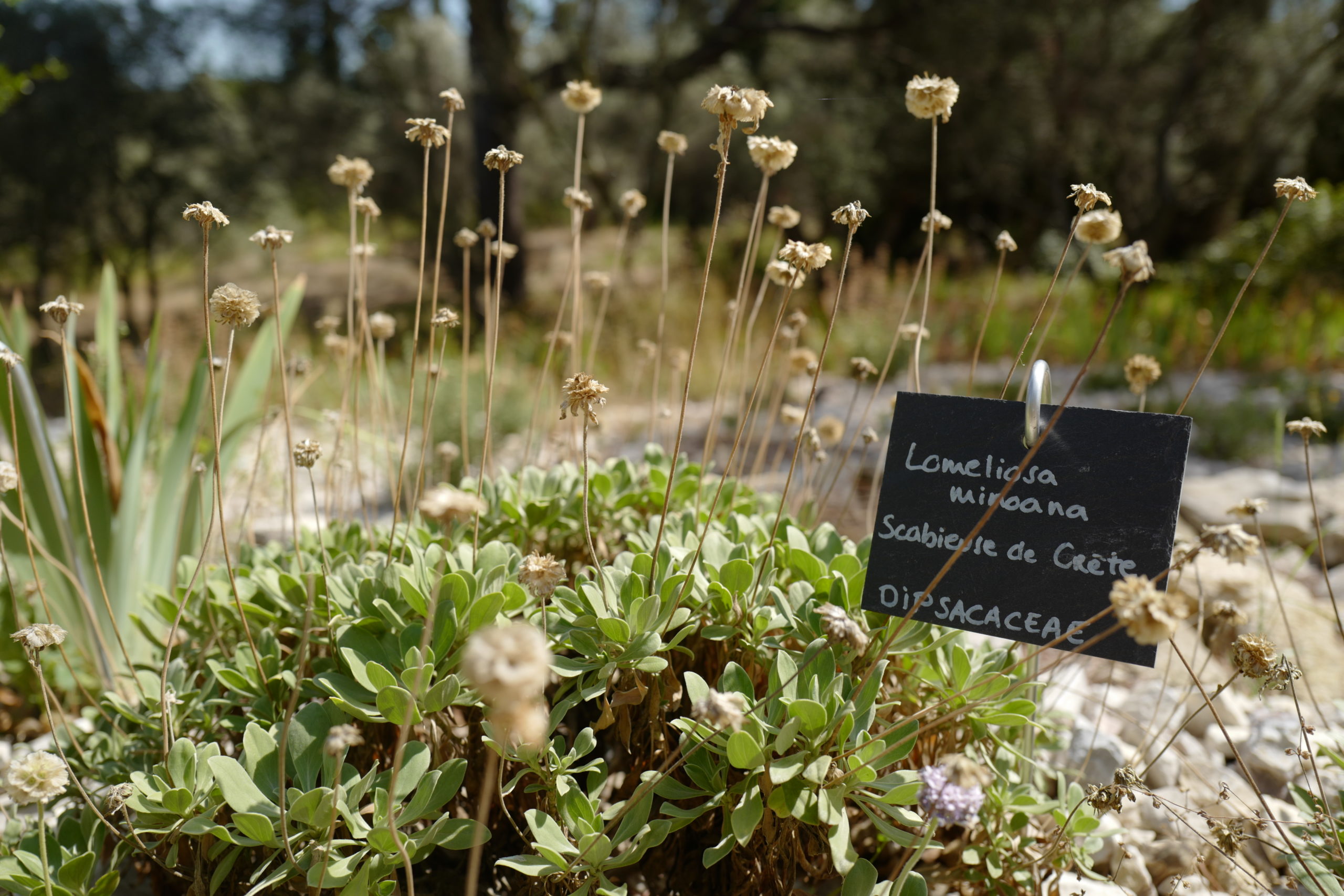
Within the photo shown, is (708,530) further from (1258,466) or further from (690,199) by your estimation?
(690,199)

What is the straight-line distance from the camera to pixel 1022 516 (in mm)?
1018

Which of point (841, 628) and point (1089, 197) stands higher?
point (1089, 197)

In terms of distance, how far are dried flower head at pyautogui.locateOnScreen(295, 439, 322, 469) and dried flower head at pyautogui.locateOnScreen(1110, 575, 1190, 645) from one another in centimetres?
92

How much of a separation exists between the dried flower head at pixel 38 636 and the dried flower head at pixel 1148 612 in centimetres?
107

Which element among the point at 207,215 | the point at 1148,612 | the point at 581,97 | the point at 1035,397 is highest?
the point at 581,97

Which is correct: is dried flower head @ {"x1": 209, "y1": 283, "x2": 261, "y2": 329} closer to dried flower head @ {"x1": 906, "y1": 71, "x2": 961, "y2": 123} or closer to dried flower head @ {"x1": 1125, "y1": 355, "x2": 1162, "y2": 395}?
dried flower head @ {"x1": 906, "y1": 71, "x2": 961, "y2": 123}

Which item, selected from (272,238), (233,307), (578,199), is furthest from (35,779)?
(578,199)

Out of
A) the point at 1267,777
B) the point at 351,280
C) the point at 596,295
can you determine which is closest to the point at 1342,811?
the point at 1267,777

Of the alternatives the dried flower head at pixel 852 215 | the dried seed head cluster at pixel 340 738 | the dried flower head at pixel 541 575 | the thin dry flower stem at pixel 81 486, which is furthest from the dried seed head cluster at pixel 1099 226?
the thin dry flower stem at pixel 81 486

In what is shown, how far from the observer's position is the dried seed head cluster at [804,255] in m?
0.98

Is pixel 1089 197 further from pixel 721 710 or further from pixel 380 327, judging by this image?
pixel 380 327

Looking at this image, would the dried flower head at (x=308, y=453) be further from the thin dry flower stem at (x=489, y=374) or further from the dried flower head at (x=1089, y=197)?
the dried flower head at (x=1089, y=197)

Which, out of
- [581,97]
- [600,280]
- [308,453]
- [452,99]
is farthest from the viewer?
[600,280]

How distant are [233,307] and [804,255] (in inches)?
26.4
